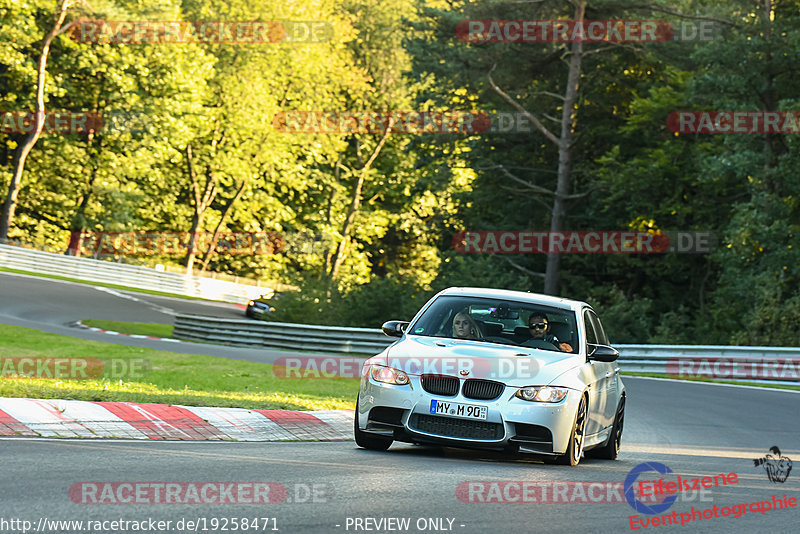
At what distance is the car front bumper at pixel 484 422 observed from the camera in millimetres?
9273

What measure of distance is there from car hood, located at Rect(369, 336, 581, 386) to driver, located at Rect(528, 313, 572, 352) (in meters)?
0.49

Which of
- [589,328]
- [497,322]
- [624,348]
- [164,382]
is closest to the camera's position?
[497,322]

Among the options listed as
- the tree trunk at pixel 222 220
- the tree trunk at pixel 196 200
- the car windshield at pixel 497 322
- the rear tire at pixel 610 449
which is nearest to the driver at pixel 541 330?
the car windshield at pixel 497 322

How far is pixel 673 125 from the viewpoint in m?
39.1

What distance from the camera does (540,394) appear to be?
370 inches

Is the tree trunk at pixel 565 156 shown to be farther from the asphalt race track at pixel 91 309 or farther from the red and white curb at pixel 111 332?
the red and white curb at pixel 111 332

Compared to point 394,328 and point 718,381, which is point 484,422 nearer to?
point 394,328

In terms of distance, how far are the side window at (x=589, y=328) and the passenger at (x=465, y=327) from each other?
112 centimetres

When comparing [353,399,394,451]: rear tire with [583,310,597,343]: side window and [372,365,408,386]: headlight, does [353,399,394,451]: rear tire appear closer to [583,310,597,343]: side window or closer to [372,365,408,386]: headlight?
[372,365,408,386]: headlight

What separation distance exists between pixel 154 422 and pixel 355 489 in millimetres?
3479

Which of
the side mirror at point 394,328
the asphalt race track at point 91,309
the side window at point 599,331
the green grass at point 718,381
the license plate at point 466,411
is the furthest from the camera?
the asphalt race track at point 91,309

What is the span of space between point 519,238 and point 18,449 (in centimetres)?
3694

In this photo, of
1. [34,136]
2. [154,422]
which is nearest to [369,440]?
[154,422]

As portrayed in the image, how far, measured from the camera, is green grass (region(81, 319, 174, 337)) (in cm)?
3397
